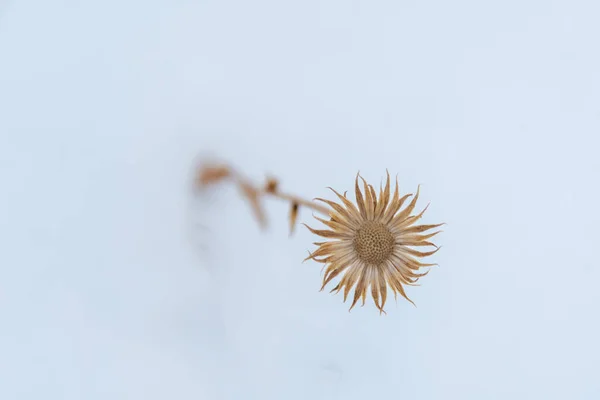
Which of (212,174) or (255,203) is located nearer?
(255,203)

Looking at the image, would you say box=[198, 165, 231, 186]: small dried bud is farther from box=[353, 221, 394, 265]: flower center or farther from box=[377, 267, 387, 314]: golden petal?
box=[377, 267, 387, 314]: golden petal

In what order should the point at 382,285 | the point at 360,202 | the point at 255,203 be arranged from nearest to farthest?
the point at 255,203 < the point at 360,202 < the point at 382,285

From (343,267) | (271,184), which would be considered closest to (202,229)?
(343,267)

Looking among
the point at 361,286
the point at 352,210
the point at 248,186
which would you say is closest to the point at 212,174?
the point at 352,210

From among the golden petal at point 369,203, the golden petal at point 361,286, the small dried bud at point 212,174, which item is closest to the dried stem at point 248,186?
the small dried bud at point 212,174

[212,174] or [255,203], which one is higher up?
[212,174]

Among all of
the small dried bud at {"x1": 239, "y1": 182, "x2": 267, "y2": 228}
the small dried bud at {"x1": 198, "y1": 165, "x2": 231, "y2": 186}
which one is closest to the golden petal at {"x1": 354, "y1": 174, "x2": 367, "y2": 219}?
the small dried bud at {"x1": 198, "y1": 165, "x2": 231, "y2": 186}

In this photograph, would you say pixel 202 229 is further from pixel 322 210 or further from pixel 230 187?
pixel 322 210

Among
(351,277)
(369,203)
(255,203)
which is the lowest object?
(255,203)

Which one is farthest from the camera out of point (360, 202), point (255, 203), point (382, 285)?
point (382, 285)

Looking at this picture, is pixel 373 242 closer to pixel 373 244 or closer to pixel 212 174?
pixel 373 244
